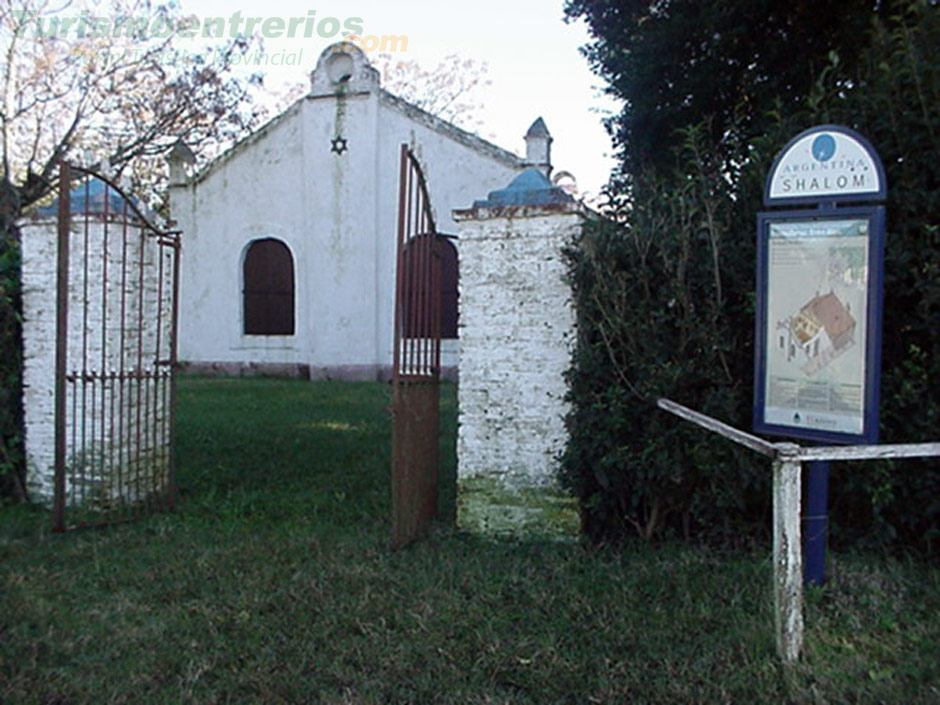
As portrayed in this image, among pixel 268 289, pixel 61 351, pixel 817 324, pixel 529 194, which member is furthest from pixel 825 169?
pixel 268 289

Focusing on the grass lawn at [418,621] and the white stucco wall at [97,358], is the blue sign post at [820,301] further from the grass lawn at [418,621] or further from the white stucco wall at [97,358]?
the white stucco wall at [97,358]

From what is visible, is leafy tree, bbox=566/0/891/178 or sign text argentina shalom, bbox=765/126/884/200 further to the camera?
leafy tree, bbox=566/0/891/178

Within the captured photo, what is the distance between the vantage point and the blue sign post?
11.8ft

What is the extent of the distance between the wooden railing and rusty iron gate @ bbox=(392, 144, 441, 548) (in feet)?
7.57

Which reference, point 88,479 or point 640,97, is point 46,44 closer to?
point 640,97

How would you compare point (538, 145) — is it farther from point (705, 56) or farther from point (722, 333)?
point (722, 333)

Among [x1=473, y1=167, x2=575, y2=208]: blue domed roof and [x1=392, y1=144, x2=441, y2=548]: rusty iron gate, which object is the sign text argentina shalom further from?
[x1=392, y1=144, x2=441, y2=548]: rusty iron gate

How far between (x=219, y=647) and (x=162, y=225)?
13.3 feet

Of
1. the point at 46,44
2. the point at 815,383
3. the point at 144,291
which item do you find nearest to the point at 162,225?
the point at 144,291

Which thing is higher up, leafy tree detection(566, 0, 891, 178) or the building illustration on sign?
leafy tree detection(566, 0, 891, 178)

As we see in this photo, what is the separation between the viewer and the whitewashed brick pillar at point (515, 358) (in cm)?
514

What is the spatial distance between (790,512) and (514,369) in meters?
2.39

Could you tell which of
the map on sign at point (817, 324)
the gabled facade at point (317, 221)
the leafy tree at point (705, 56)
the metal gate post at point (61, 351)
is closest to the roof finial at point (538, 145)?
the gabled facade at point (317, 221)

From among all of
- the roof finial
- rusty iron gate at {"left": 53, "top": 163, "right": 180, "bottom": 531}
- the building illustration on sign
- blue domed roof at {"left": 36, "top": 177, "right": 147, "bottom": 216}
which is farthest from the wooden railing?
the roof finial
